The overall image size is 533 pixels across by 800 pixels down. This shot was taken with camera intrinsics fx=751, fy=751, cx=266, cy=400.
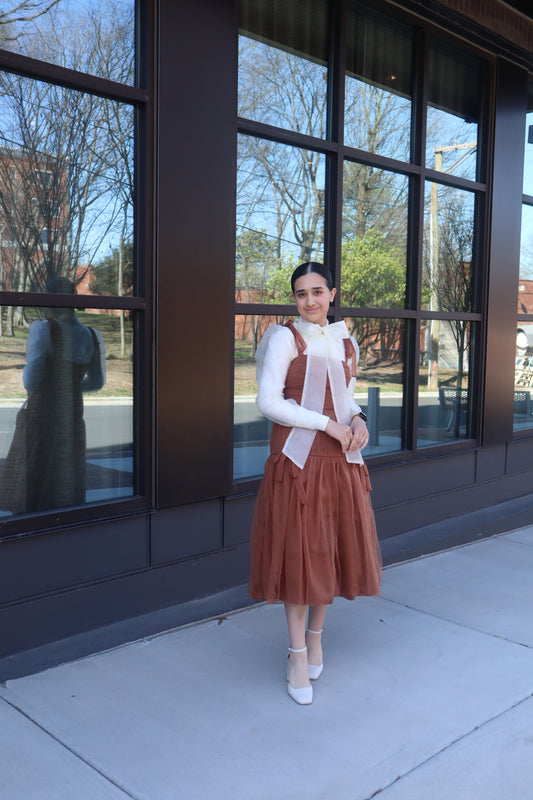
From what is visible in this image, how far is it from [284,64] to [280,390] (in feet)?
8.49

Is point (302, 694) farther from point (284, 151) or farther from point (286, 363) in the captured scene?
point (284, 151)

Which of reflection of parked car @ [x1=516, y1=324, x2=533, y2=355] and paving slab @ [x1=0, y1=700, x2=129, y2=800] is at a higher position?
reflection of parked car @ [x1=516, y1=324, x2=533, y2=355]

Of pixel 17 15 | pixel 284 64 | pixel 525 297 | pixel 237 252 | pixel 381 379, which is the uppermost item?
pixel 284 64

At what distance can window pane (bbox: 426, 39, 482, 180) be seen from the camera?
578 centimetres

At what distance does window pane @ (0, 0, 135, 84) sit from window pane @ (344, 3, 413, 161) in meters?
1.81

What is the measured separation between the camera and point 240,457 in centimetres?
465

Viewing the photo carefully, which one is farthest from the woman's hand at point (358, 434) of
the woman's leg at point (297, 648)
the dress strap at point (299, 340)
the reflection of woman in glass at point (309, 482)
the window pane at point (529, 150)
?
the window pane at point (529, 150)

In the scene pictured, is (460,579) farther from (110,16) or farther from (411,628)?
(110,16)

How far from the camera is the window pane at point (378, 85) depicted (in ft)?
16.9

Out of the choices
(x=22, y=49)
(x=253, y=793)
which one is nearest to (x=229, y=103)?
(x=22, y=49)

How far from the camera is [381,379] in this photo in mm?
5613

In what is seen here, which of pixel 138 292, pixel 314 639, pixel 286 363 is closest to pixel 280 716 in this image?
pixel 314 639

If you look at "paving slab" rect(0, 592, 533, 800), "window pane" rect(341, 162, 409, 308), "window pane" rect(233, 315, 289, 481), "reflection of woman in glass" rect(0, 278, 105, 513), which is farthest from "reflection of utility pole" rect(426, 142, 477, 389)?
"reflection of woman in glass" rect(0, 278, 105, 513)

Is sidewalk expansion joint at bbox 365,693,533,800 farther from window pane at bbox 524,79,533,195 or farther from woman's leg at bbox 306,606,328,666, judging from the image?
window pane at bbox 524,79,533,195
